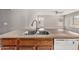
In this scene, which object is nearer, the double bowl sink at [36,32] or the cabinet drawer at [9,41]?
the cabinet drawer at [9,41]

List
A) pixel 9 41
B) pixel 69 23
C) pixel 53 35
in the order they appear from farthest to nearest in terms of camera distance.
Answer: pixel 69 23 < pixel 53 35 < pixel 9 41

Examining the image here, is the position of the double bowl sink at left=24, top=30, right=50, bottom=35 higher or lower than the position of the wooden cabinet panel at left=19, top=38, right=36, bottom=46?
higher

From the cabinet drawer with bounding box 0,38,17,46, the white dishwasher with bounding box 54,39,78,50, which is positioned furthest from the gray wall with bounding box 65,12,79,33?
the cabinet drawer with bounding box 0,38,17,46

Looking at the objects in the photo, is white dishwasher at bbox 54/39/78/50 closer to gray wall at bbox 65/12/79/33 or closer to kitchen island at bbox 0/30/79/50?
kitchen island at bbox 0/30/79/50

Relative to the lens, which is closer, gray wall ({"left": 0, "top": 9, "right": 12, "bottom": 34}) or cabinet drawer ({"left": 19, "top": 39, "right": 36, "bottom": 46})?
cabinet drawer ({"left": 19, "top": 39, "right": 36, "bottom": 46})

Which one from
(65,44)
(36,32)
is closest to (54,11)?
(36,32)

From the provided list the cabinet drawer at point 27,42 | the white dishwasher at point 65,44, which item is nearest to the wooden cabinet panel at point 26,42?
the cabinet drawer at point 27,42

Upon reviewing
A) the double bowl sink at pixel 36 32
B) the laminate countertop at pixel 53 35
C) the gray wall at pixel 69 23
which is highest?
the gray wall at pixel 69 23

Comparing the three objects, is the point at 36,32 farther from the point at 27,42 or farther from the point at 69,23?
the point at 69,23

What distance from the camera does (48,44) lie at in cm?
227

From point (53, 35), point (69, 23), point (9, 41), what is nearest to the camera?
point (9, 41)

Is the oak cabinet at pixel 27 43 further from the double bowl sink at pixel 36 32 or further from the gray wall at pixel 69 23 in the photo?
the gray wall at pixel 69 23
